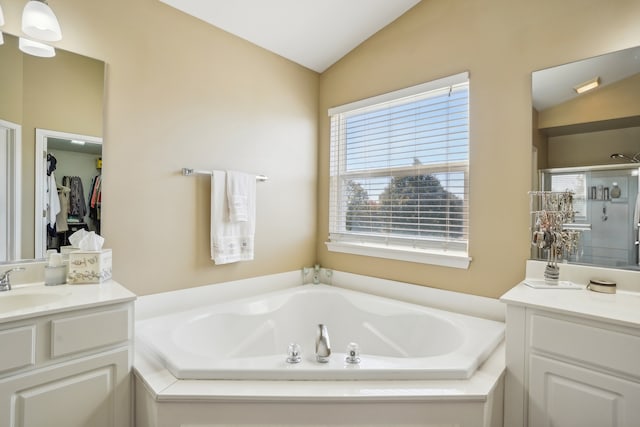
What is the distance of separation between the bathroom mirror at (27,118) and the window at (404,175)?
177 cm

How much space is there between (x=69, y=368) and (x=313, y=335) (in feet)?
4.85

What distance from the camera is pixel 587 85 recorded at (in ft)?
5.45

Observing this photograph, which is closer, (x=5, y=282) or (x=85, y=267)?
(x=5, y=282)

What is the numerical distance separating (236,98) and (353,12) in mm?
985

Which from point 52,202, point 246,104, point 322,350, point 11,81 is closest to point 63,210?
point 52,202

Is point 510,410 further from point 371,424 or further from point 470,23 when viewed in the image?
point 470,23

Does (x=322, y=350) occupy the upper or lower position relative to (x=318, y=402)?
upper

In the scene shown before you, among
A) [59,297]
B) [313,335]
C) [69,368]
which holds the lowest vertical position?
[313,335]

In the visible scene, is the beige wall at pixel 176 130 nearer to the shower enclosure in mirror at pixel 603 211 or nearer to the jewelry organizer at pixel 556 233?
the jewelry organizer at pixel 556 233

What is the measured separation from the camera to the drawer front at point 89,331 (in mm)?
1241

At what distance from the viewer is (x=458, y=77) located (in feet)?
6.72

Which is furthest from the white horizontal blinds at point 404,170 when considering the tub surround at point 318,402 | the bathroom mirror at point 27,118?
the bathroom mirror at point 27,118

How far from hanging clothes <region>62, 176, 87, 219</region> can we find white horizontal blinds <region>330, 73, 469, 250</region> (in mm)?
1736

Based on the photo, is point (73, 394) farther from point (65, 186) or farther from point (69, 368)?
Answer: point (65, 186)
